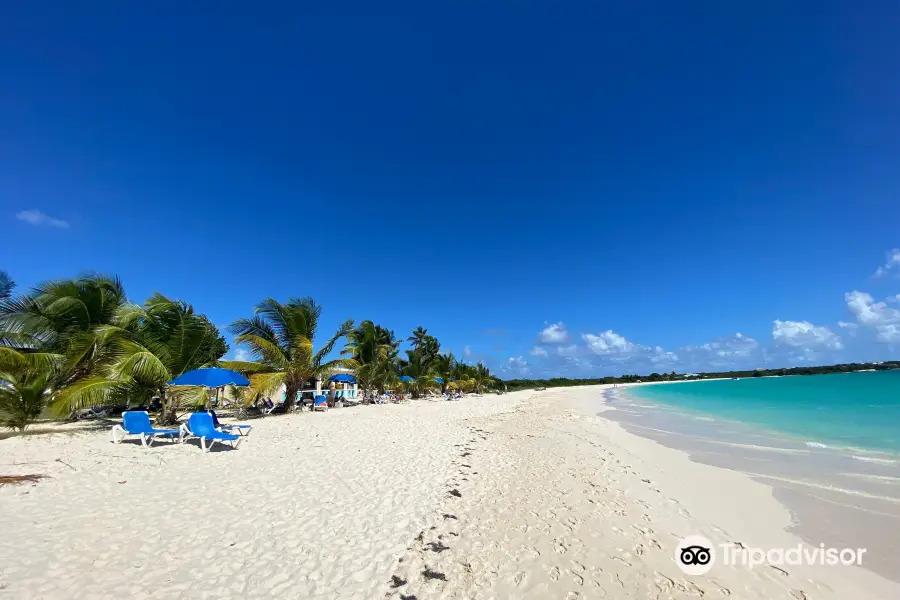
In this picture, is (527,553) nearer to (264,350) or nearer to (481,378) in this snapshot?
(264,350)

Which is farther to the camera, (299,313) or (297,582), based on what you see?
(299,313)

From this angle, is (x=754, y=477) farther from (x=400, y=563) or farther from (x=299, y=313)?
Result: (x=299, y=313)

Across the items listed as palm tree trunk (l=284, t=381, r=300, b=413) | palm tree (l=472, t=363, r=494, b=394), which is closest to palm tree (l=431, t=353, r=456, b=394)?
palm tree (l=472, t=363, r=494, b=394)

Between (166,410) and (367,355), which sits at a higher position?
(367,355)

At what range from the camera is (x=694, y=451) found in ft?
34.8

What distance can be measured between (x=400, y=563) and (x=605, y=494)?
3813 mm

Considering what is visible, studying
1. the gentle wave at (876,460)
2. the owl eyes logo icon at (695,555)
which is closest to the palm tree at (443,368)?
the gentle wave at (876,460)

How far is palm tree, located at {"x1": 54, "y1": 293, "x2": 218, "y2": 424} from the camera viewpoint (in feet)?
34.1

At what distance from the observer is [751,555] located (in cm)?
426

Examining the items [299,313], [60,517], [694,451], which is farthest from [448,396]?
[60,517]

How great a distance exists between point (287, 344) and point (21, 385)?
8.08 metres

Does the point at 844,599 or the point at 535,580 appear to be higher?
the point at 535,580

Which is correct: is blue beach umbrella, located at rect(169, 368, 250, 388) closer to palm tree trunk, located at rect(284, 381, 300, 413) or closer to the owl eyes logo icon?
palm tree trunk, located at rect(284, 381, 300, 413)

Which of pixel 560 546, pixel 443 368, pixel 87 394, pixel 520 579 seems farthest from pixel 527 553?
pixel 443 368
